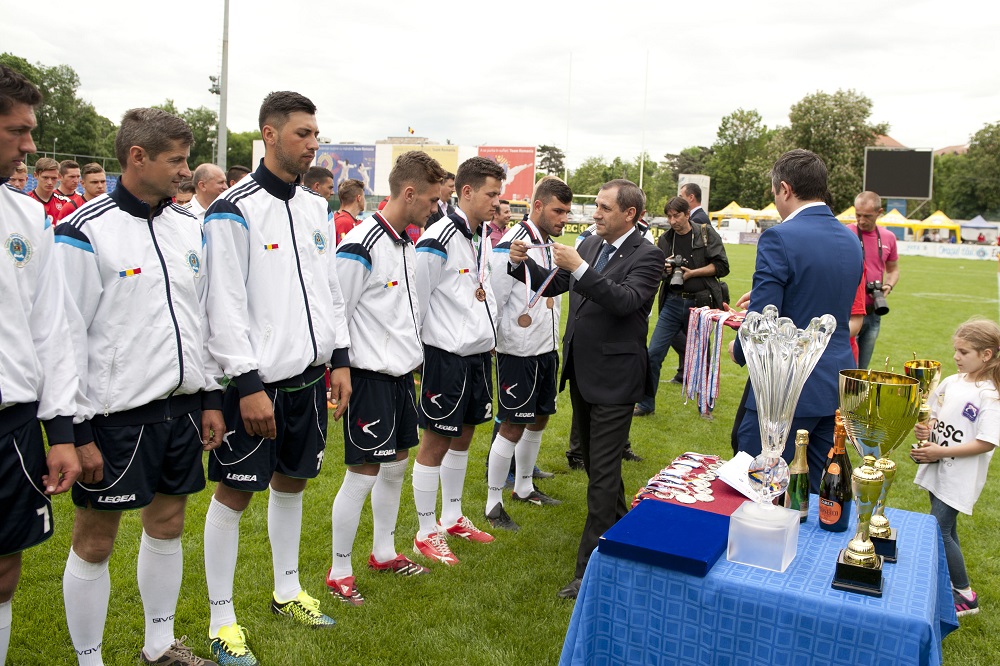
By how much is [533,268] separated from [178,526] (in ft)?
8.10

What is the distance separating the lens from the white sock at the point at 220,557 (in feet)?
10.6

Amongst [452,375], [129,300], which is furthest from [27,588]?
[452,375]

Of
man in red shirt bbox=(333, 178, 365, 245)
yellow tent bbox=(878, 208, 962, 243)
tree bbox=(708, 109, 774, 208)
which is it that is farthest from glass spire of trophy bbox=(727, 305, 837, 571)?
tree bbox=(708, 109, 774, 208)

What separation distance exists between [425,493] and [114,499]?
209 cm

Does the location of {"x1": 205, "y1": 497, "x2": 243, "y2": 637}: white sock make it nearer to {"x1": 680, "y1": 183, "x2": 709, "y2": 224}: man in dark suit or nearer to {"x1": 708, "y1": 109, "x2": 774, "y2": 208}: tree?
{"x1": 680, "y1": 183, "x2": 709, "y2": 224}: man in dark suit

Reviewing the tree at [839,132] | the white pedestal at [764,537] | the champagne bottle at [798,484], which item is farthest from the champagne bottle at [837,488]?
the tree at [839,132]

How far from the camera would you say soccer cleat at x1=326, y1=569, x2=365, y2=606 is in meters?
3.82

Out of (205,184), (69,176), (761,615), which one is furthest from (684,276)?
(69,176)

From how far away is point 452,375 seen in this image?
4375 millimetres

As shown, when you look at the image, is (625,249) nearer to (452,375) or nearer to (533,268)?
(533,268)

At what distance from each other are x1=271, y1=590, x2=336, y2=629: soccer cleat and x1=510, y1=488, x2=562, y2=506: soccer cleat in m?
2.12

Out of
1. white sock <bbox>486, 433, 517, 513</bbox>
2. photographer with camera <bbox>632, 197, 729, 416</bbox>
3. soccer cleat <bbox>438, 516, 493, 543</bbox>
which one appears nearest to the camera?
soccer cleat <bbox>438, 516, 493, 543</bbox>

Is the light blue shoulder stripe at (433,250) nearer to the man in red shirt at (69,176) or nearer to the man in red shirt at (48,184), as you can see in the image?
the man in red shirt at (48,184)

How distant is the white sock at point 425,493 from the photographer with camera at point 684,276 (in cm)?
365
